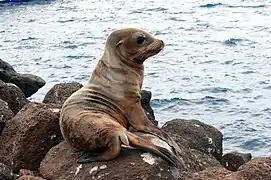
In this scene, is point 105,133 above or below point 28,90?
above

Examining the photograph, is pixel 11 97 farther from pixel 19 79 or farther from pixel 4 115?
pixel 19 79

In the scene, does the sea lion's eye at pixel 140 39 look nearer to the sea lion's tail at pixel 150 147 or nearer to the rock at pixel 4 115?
the sea lion's tail at pixel 150 147

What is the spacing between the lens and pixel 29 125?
7.41 metres

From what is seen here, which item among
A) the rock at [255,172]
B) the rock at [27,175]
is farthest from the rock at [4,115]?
the rock at [255,172]

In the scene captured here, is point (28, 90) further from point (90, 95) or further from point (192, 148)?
point (90, 95)

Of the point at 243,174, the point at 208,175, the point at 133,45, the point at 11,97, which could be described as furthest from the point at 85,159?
the point at 11,97

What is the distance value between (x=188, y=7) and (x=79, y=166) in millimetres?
22231

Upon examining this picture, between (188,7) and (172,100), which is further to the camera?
(188,7)

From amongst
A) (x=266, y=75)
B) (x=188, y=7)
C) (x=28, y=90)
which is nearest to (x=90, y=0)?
(x=188, y=7)

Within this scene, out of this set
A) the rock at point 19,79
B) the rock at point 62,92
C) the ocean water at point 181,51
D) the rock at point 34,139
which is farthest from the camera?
the ocean water at point 181,51

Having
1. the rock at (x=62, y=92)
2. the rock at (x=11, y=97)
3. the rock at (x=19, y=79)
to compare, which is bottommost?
the rock at (x=19, y=79)

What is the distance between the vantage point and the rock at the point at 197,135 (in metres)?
8.39

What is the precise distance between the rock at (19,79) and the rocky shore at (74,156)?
8.50 feet

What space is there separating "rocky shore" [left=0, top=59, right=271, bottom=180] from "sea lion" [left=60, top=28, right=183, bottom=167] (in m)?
0.12
